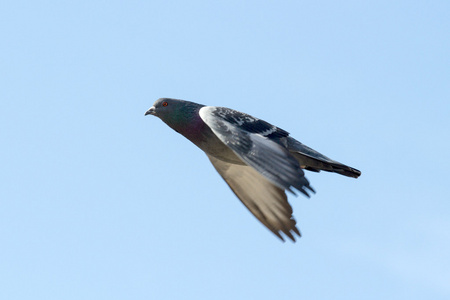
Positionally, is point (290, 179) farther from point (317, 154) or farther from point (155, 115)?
point (155, 115)

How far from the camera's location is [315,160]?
16.0 metres

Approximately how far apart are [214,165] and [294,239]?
2.82 meters

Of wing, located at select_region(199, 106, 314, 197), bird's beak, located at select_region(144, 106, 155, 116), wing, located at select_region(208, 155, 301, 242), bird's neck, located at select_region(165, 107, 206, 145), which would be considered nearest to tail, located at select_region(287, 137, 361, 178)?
wing, located at select_region(199, 106, 314, 197)

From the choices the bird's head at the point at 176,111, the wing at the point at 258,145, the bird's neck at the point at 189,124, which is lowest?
the wing at the point at 258,145

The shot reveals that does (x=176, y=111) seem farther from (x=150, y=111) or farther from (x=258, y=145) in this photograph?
(x=258, y=145)

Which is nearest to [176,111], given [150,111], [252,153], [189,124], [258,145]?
[189,124]

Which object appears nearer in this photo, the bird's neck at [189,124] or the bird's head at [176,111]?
the bird's neck at [189,124]

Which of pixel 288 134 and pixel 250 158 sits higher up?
pixel 288 134

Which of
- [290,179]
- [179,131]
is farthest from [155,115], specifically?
[290,179]

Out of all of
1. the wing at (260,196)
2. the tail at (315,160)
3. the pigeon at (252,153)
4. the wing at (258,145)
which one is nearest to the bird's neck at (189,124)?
the pigeon at (252,153)

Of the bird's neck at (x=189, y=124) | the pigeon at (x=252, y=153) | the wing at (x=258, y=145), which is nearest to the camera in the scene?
the wing at (x=258, y=145)

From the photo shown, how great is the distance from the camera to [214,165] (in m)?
18.0

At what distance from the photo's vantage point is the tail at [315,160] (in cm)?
1575

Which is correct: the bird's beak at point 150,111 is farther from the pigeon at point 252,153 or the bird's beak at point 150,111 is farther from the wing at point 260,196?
the wing at point 260,196
